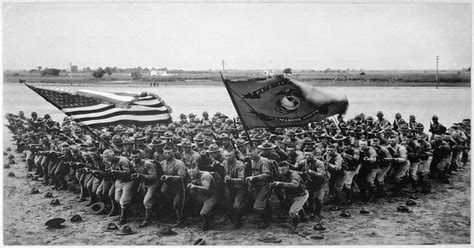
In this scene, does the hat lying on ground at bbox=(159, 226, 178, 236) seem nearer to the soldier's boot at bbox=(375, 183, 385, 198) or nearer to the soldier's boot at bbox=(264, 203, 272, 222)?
the soldier's boot at bbox=(264, 203, 272, 222)

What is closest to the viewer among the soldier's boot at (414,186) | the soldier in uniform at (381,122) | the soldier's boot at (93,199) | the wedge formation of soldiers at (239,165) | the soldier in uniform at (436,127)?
the wedge formation of soldiers at (239,165)

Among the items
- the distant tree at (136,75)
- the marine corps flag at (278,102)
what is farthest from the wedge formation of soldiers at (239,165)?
the distant tree at (136,75)

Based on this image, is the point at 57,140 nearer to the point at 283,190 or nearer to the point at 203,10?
the point at 203,10

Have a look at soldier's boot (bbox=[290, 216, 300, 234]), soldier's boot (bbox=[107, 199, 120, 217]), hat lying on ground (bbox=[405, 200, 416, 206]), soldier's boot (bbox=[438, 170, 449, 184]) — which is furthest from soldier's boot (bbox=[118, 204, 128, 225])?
soldier's boot (bbox=[438, 170, 449, 184])

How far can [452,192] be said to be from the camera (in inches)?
388

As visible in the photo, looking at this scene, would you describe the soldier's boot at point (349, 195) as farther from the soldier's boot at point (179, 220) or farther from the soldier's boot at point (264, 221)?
the soldier's boot at point (179, 220)

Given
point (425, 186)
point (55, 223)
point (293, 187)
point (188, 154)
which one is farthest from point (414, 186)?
point (55, 223)

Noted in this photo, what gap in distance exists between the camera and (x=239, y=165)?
26.3 ft

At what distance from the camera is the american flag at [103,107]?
8969 mm

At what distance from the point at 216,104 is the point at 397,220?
6.00 meters

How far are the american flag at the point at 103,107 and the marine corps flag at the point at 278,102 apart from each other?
180 centimetres

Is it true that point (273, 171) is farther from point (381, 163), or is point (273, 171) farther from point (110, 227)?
point (110, 227)

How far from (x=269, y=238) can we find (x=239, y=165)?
5.33 ft

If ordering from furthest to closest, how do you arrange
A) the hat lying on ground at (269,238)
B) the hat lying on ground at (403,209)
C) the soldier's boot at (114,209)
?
the hat lying on ground at (403,209) → the soldier's boot at (114,209) → the hat lying on ground at (269,238)
